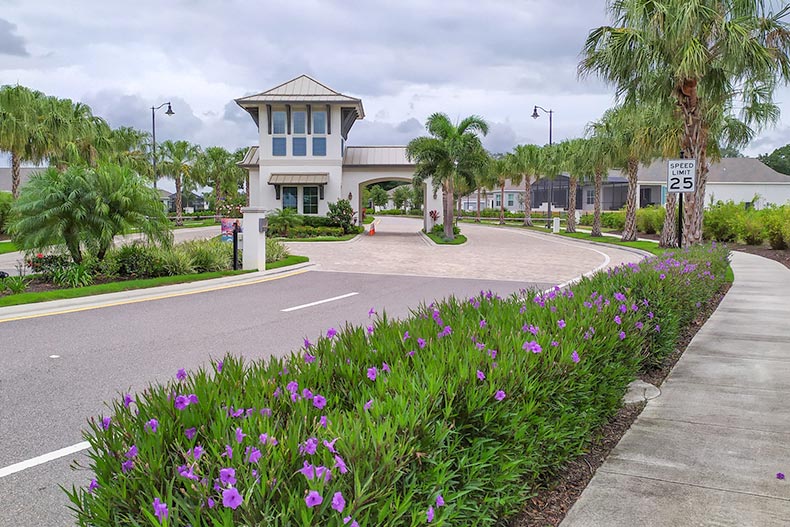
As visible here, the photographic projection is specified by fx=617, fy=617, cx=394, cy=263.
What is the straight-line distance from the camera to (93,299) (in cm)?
1138

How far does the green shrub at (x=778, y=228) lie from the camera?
24.6 m

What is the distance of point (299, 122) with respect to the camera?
130 feet

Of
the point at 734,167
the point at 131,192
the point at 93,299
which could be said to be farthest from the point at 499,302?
the point at 734,167

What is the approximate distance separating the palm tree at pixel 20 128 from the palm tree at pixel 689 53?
2685 cm

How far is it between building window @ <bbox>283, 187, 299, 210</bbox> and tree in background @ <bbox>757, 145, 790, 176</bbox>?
288 ft

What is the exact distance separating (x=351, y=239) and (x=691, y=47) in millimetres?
21017

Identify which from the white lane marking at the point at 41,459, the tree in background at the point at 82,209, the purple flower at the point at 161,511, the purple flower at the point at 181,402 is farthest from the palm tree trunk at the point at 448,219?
the purple flower at the point at 161,511

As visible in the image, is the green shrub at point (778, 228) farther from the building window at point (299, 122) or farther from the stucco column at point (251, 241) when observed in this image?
the building window at point (299, 122)

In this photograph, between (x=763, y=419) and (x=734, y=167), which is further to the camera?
(x=734, y=167)

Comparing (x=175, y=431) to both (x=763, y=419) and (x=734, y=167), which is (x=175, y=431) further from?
(x=734, y=167)

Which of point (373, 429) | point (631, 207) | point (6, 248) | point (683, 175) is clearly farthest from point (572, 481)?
point (631, 207)

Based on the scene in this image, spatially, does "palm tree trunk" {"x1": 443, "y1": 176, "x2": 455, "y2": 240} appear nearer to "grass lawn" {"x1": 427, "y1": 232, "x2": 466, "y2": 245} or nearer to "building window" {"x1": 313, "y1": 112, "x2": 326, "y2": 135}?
"grass lawn" {"x1": 427, "y1": 232, "x2": 466, "y2": 245}

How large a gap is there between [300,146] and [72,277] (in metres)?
28.3

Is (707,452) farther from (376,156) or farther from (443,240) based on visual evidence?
(376,156)
